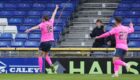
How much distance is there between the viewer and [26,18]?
30.0 m

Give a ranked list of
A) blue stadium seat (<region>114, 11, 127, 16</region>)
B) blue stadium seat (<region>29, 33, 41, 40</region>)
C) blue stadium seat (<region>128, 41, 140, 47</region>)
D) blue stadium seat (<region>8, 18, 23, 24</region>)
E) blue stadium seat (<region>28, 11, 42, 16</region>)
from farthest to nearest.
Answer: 1. blue stadium seat (<region>28, 11, 42, 16</region>)
2. blue stadium seat (<region>8, 18, 23, 24</region>)
3. blue stadium seat (<region>114, 11, 127, 16</region>)
4. blue stadium seat (<region>29, 33, 41, 40</region>)
5. blue stadium seat (<region>128, 41, 140, 47</region>)

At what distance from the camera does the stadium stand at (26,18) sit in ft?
91.4

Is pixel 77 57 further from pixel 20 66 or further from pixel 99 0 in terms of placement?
pixel 99 0

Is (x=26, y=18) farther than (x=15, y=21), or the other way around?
(x=26, y=18)

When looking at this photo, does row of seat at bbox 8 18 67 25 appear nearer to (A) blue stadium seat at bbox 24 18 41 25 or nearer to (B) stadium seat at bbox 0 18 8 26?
(A) blue stadium seat at bbox 24 18 41 25

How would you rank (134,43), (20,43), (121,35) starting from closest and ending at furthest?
(121,35) → (134,43) → (20,43)

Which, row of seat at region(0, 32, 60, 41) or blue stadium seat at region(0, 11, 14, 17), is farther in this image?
blue stadium seat at region(0, 11, 14, 17)

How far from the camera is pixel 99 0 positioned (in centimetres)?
3167

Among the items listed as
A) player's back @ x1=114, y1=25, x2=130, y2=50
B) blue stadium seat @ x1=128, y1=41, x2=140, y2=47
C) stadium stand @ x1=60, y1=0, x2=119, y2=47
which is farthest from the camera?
stadium stand @ x1=60, y1=0, x2=119, y2=47

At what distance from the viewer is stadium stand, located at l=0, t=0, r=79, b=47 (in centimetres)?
2787

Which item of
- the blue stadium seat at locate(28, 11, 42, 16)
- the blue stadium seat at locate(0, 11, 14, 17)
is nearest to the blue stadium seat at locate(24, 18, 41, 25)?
the blue stadium seat at locate(28, 11, 42, 16)

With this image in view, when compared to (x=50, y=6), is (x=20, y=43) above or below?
below

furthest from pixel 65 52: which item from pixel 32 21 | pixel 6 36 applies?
pixel 32 21

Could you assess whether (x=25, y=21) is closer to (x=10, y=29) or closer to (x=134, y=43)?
(x=10, y=29)
